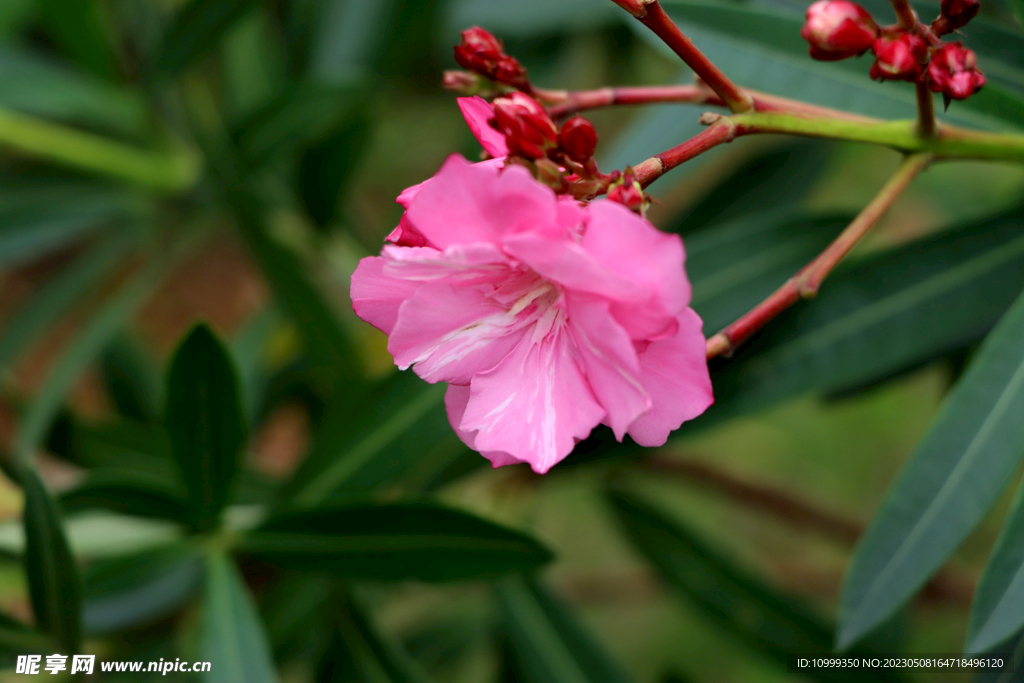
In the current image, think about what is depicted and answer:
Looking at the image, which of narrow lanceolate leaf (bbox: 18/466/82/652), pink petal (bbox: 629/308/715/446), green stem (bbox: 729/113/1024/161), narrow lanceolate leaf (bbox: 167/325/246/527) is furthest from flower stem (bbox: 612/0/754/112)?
narrow lanceolate leaf (bbox: 18/466/82/652)

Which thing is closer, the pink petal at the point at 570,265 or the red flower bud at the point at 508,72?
the pink petal at the point at 570,265

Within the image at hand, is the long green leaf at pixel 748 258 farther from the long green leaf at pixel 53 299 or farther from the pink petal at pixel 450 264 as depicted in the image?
the long green leaf at pixel 53 299

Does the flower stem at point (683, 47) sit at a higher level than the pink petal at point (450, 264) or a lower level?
higher

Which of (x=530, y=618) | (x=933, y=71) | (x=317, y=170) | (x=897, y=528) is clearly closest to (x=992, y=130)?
(x=933, y=71)

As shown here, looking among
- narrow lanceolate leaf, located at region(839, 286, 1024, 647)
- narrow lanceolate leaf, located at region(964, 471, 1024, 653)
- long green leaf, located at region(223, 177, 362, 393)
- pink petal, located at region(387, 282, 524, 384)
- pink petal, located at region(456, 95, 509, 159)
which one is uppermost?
long green leaf, located at region(223, 177, 362, 393)

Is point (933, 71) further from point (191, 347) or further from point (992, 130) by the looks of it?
point (191, 347)

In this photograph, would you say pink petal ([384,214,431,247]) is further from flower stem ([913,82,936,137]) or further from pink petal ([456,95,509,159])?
flower stem ([913,82,936,137])

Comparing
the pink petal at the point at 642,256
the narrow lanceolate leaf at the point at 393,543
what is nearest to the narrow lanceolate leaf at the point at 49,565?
the narrow lanceolate leaf at the point at 393,543
